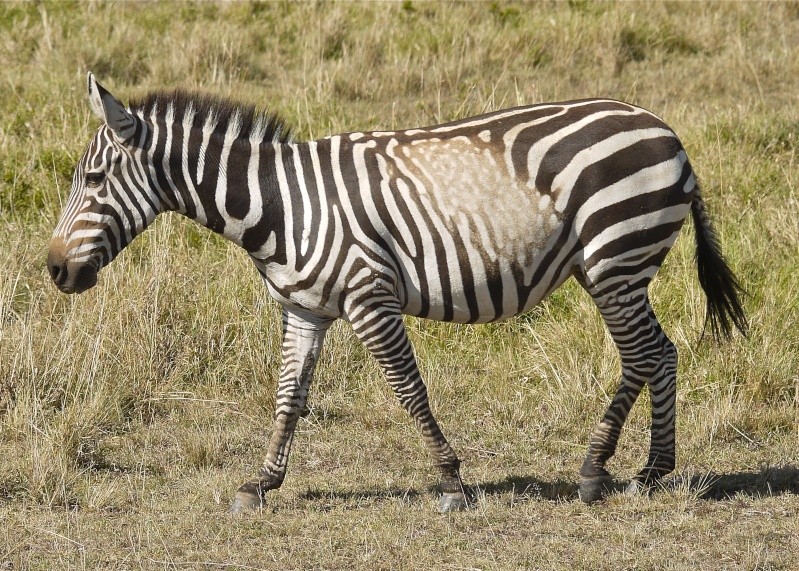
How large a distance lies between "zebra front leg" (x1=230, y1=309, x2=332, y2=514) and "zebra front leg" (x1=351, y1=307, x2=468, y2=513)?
1.31 feet

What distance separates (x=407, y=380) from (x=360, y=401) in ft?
5.40

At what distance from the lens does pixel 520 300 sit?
5336mm

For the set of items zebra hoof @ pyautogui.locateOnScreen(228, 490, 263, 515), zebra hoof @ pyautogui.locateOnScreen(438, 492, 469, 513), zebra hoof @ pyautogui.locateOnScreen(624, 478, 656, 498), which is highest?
zebra hoof @ pyautogui.locateOnScreen(624, 478, 656, 498)

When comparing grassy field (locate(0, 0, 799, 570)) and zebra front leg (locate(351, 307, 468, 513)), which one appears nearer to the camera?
grassy field (locate(0, 0, 799, 570))

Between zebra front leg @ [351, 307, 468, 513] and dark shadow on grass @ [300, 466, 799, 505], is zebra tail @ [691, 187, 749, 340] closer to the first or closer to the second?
dark shadow on grass @ [300, 466, 799, 505]

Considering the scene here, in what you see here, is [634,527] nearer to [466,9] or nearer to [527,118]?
[527,118]

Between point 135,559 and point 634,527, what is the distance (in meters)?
2.29

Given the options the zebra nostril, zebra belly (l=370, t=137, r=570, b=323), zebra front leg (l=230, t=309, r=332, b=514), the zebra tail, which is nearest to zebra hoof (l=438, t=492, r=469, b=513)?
zebra front leg (l=230, t=309, r=332, b=514)

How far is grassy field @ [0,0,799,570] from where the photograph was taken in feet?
16.3

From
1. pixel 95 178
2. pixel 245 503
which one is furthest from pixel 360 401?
pixel 95 178

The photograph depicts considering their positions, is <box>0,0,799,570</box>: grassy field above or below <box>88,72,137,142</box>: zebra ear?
below

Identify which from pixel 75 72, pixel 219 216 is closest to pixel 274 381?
pixel 219 216

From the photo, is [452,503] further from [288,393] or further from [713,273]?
[713,273]

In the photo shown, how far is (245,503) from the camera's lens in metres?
5.41
